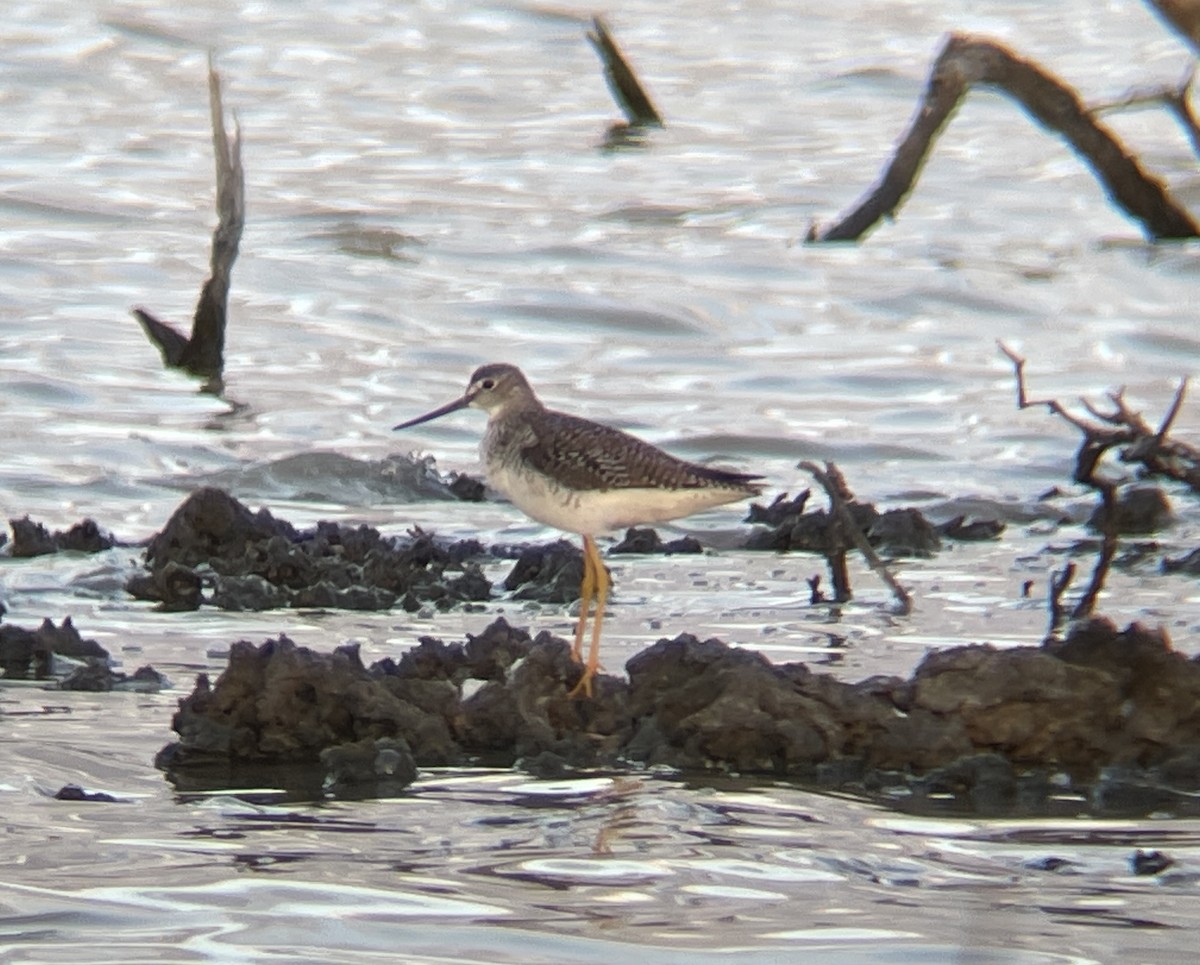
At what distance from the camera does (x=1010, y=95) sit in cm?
1302

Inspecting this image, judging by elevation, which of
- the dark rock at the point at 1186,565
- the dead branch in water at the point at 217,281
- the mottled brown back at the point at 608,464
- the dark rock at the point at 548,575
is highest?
the dead branch in water at the point at 217,281

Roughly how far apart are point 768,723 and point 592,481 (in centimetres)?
135

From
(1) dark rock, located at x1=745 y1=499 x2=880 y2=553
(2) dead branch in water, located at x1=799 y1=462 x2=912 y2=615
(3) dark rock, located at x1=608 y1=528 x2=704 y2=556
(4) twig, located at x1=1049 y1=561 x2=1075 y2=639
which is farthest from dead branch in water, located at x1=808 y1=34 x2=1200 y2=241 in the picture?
(4) twig, located at x1=1049 y1=561 x2=1075 y2=639

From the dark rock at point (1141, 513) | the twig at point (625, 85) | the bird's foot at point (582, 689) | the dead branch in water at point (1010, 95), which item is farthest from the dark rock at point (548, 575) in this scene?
the twig at point (625, 85)

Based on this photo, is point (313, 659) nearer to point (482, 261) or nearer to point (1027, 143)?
point (482, 261)

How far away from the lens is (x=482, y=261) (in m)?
18.4

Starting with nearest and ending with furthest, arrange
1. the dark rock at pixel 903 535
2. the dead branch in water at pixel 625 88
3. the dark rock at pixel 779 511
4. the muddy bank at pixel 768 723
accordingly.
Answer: the muddy bank at pixel 768 723
the dark rock at pixel 903 535
the dark rock at pixel 779 511
the dead branch in water at pixel 625 88

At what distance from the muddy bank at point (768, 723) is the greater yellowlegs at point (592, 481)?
788mm

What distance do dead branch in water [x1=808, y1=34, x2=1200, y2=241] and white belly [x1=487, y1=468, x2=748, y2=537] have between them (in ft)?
17.7

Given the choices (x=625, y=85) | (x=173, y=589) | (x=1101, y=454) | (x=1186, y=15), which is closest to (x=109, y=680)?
(x=173, y=589)

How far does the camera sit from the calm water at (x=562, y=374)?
548 cm

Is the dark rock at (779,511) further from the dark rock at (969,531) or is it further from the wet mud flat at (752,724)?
the wet mud flat at (752,724)

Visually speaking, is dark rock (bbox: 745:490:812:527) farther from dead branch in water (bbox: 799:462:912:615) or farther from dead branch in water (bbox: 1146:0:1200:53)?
dead branch in water (bbox: 1146:0:1200:53)

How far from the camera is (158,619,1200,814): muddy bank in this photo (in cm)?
654
